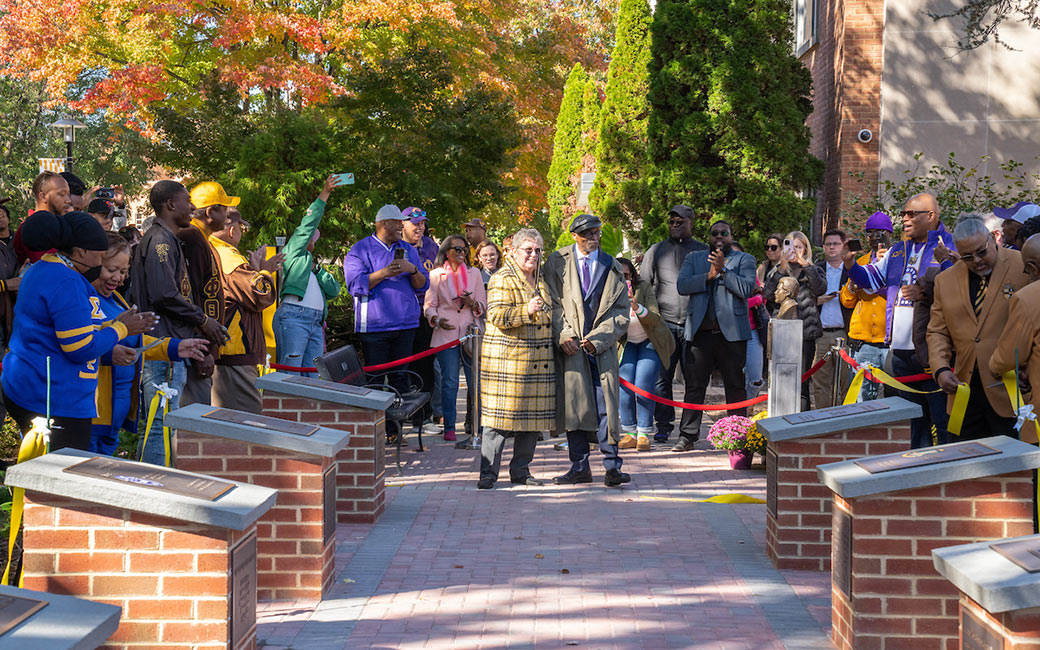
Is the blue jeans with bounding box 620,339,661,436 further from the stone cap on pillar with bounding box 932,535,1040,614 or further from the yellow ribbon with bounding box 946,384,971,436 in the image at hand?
the stone cap on pillar with bounding box 932,535,1040,614

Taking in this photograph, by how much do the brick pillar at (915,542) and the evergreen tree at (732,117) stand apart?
1129 centimetres

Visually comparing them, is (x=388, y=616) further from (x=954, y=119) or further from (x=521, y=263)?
(x=954, y=119)

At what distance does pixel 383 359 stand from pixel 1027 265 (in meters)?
6.37

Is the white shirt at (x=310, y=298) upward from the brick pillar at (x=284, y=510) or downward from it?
upward

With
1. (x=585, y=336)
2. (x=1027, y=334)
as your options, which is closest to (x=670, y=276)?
(x=585, y=336)

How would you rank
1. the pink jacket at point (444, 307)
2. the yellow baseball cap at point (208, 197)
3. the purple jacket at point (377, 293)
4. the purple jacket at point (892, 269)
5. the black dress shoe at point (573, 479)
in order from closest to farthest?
the yellow baseball cap at point (208, 197)
the purple jacket at point (892, 269)
the black dress shoe at point (573, 479)
the purple jacket at point (377, 293)
the pink jacket at point (444, 307)

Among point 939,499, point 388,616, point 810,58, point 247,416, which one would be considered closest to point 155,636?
point 388,616

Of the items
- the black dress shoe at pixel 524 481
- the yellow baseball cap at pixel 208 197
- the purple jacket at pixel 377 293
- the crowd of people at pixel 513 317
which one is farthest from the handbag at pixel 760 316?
the yellow baseball cap at pixel 208 197

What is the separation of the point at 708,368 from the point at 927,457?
634cm

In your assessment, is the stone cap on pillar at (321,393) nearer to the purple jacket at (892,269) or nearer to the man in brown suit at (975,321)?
the man in brown suit at (975,321)

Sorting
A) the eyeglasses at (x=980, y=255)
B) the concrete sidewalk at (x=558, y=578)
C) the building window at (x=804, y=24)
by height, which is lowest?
the concrete sidewalk at (x=558, y=578)

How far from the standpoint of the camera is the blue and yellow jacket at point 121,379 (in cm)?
653

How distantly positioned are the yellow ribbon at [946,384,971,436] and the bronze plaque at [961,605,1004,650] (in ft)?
11.4

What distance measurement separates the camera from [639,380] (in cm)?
1152
